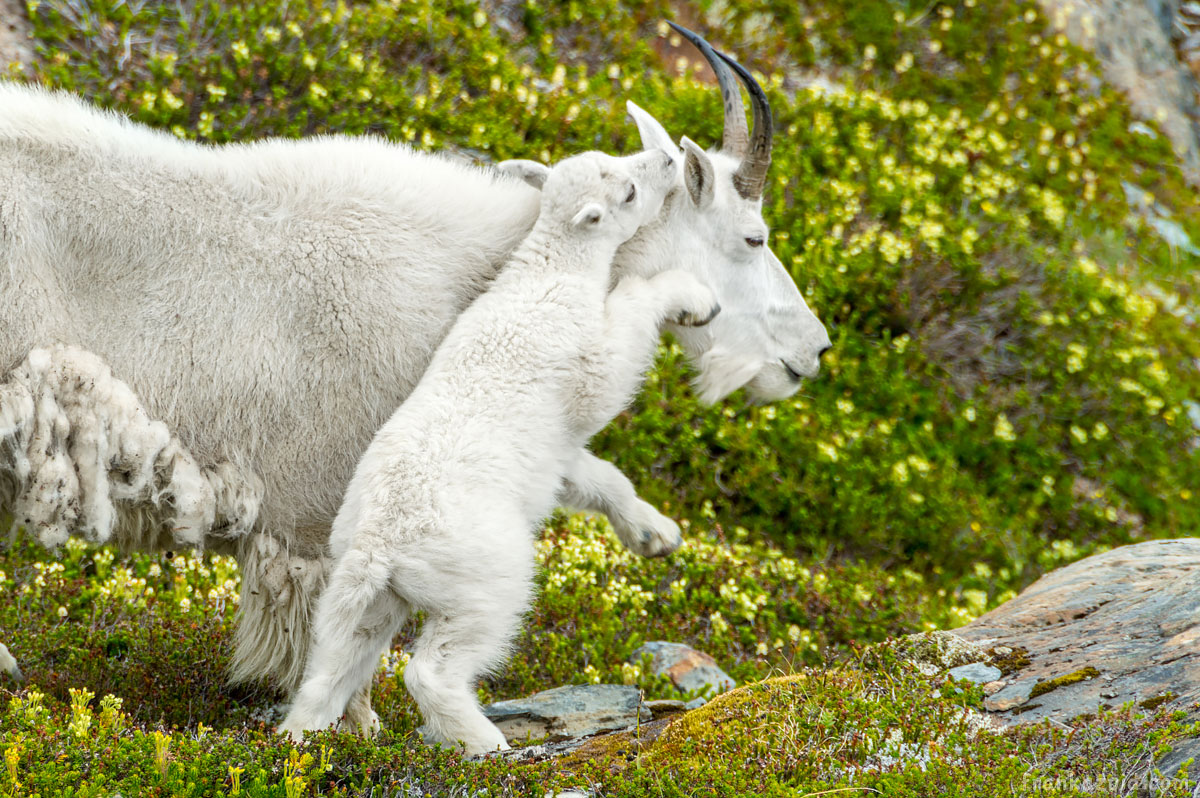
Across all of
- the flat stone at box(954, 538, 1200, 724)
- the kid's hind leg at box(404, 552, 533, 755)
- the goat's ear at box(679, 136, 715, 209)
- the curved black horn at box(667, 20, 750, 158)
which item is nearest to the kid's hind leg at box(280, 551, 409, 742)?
the kid's hind leg at box(404, 552, 533, 755)

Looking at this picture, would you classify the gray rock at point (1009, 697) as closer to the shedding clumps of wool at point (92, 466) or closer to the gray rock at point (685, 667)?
the gray rock at point (685, 667)

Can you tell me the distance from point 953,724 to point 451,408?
2043mm

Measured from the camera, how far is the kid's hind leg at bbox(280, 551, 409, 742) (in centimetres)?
389

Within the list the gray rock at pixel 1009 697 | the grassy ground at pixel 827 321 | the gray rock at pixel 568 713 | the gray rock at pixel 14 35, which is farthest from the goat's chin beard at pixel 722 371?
the gray rock at pixel 14 35

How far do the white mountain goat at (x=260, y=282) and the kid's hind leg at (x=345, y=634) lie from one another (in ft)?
2.00

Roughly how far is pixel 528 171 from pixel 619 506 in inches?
59.4

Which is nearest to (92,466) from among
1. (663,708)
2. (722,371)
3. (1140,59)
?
(663,708)

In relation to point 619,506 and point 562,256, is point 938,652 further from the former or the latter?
point 562,256

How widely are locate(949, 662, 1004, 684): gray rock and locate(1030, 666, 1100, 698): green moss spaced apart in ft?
0.66

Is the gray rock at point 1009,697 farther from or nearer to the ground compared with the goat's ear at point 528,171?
nearer to the ground

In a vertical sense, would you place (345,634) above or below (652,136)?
below

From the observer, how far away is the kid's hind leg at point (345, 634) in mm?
3895

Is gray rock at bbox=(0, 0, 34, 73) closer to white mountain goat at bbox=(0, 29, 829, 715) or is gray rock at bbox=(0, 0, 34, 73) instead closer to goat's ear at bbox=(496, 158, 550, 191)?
white mountain goat at bbox=(0, 29, 829, 715)

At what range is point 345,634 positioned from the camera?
3.98m
